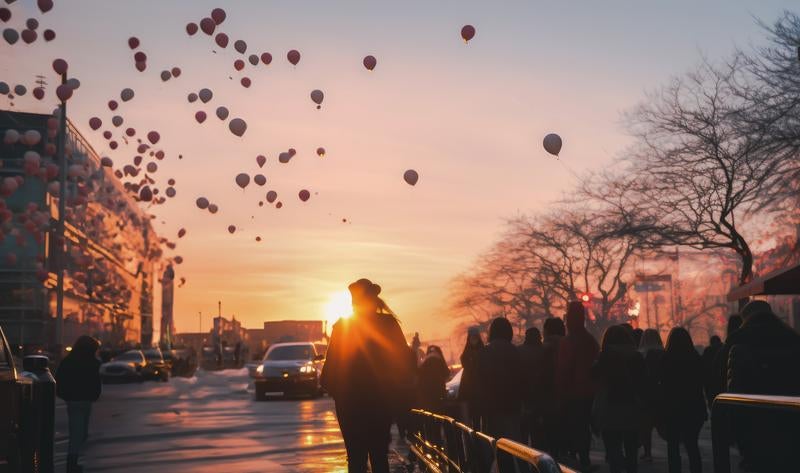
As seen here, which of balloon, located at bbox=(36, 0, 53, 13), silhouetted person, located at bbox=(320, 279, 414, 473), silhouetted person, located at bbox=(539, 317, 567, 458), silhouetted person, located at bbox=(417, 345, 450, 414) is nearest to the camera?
silhouetted person, located at bbox=(320, 279, 414, 473)

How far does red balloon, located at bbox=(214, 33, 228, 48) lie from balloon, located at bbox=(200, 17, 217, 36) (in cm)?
13

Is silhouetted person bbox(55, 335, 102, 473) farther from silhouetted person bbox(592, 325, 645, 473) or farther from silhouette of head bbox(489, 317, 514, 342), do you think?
silhouetted person bbox(592, 325, 645, 473)

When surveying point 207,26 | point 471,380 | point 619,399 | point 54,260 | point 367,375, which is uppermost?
point 54,260

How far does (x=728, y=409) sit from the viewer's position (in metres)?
5.39

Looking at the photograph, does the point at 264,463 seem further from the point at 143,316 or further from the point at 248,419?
the point at 143,316

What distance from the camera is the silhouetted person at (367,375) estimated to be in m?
8.63

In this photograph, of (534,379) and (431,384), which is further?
(431,384)

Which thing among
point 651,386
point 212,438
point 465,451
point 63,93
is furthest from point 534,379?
point 63,93

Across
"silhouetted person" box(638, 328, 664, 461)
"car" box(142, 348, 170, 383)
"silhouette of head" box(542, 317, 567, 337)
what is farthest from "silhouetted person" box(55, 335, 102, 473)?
"car" box(142, 348, 170, 383)

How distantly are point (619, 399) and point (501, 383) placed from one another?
155 cm

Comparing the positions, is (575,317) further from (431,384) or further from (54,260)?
(54,260)

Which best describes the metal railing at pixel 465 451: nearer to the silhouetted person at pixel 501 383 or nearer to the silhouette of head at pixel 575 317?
the silhouetted person at pixel 501 383

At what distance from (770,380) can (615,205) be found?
29072 millimetres

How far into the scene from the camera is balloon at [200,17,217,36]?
18391 mm
